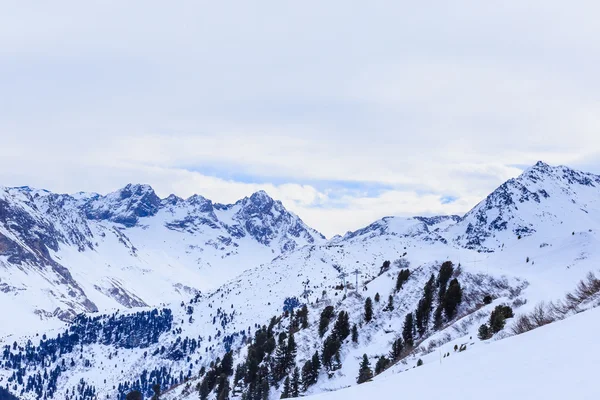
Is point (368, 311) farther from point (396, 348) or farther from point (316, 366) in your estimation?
point (316, 366)

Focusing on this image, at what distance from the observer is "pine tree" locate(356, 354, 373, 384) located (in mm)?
63969

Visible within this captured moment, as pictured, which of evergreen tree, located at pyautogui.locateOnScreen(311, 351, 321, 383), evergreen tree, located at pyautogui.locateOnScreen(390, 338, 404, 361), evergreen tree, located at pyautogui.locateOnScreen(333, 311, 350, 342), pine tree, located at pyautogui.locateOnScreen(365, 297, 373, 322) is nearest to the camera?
evergreen tree, located at pyautogui.locateOnScreen(390, 338, 404, 361)

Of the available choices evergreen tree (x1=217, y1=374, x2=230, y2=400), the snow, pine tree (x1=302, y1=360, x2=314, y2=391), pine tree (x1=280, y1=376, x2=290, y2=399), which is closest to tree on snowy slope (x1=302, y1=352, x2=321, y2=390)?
pine tree (x1=302, y1=360, x2=314, y2=391)

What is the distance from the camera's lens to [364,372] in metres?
68.0

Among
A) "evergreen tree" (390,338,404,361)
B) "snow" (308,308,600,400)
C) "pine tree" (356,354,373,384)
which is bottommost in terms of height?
"pine tree" (356,354,373,384)

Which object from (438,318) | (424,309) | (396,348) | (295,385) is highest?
(424,309)

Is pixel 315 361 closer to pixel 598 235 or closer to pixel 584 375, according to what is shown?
pixel 598 235

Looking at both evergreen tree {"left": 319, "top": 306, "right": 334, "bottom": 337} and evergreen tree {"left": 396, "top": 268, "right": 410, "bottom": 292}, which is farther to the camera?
evergreen tree {"left": 319, "top": 306, "right": 334, "bottom": 337}

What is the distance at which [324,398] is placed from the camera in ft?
78.4

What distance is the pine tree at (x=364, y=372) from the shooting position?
210 feet

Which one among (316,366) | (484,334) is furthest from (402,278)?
(484,334)

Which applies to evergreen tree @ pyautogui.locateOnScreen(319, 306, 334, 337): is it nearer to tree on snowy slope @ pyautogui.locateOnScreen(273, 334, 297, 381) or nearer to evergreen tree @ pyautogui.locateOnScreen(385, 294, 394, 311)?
tree on snowy slope @ pyautogui.locateOnScreen(273, 334, 297, 381)

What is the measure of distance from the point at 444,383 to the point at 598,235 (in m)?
75.8

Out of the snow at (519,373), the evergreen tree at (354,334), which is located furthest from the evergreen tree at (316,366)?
the snow at (519,373)
